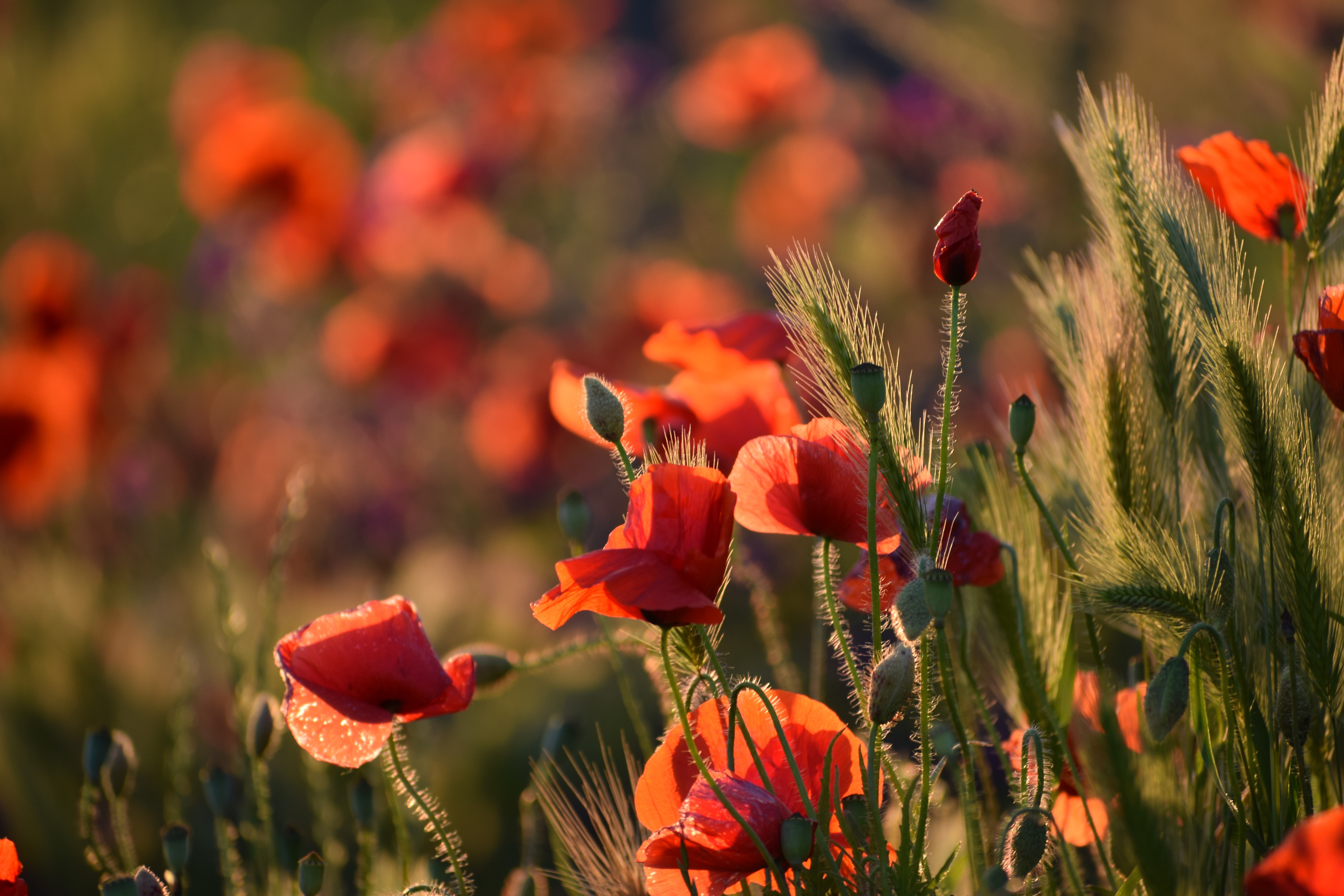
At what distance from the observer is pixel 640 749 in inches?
45.8

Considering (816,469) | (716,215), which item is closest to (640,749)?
(816,469)

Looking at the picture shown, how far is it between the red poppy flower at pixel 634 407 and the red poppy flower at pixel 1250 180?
0.28 m

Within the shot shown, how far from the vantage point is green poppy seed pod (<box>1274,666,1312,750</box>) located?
1.45ft

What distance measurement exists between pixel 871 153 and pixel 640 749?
68.8 inches

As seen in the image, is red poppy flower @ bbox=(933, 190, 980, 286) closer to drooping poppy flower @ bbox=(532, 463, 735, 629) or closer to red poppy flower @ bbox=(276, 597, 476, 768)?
drooping poppy flower @ bbox=(532, 463, 735, 629)

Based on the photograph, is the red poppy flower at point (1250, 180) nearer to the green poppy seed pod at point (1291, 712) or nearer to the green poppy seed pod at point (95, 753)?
the green poppy seed pod at point (1291, 712)

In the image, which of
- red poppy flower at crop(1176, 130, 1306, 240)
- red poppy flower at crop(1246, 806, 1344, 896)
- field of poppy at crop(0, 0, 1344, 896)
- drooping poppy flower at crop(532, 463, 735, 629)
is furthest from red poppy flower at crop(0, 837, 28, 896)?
red poppy flower at crop(1176, 130, 1306, 240)

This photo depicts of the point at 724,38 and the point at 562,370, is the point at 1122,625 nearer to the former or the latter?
the point at 562,370

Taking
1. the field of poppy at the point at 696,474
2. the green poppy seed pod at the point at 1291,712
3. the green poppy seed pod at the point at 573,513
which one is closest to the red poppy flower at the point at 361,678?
the field of poppy at the point at 696,474

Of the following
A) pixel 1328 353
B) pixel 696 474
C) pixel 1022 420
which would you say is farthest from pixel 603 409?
pixel 1328 353

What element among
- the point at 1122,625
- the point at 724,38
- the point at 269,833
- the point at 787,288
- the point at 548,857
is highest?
the point at 724,38

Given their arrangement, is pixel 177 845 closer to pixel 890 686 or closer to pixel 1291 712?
pixel 890 686

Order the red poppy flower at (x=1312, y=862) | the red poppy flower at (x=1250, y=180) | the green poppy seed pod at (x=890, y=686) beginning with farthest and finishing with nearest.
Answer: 1. the red poppy flower at (x=1250, y=180)
2. the green poppy seed pod at (x=890, y=686)
3. the red poppy flower at (x=1312, y=862)

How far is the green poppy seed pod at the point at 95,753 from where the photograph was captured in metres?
0.58
